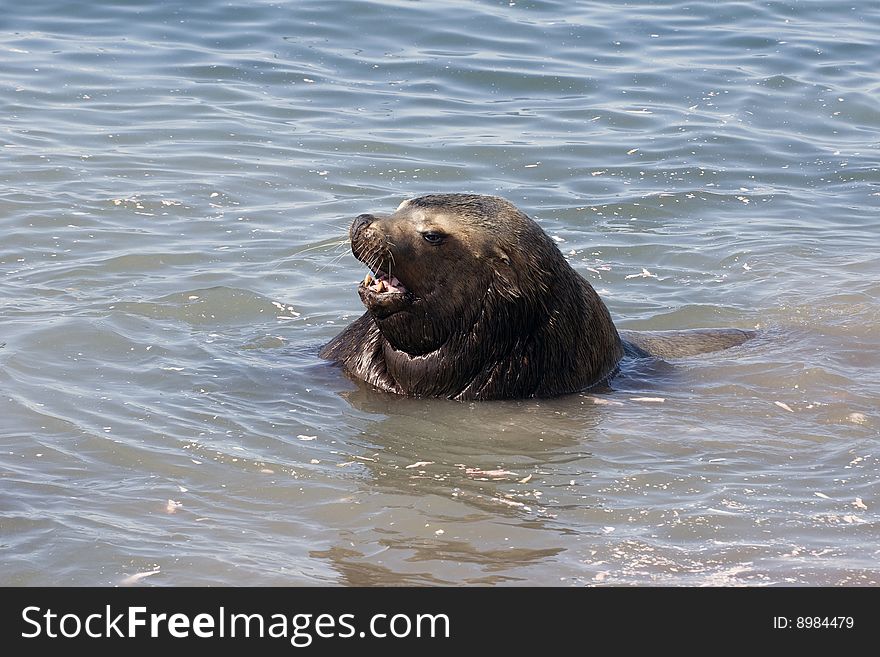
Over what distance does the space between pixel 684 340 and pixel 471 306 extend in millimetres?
1736

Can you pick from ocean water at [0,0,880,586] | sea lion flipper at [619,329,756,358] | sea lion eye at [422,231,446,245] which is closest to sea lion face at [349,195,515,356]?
sea lion eye at [422,231,446,245]

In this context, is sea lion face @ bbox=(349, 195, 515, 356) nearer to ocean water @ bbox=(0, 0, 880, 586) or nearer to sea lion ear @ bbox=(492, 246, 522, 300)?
sea lion ear @ bbox=(492, 246, 522, 300)

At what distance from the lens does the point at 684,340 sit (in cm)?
834

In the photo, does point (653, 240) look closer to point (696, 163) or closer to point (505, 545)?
point (696, 163)

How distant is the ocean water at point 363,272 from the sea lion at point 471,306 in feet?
0.62

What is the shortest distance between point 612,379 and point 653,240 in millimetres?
3041

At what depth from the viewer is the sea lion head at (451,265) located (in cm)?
700

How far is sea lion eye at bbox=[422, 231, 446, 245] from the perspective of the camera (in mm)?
7012

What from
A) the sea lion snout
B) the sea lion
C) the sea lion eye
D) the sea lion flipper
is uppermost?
the sea lion snout

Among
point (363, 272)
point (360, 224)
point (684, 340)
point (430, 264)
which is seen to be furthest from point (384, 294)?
point (363, 272)

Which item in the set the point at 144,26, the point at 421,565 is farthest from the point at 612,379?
the point at 144,26

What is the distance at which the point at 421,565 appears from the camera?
519cm

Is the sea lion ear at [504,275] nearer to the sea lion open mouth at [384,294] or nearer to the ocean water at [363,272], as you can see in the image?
the sea lion open mouth at [384,294]

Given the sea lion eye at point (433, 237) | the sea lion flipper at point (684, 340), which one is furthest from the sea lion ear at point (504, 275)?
the sea lion flipper at point (684, 340)
